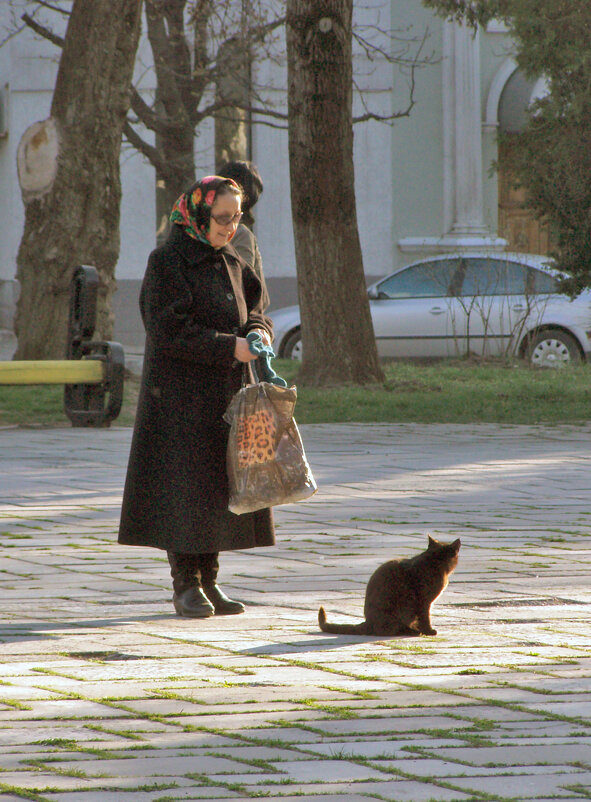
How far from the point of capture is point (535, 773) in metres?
3.31

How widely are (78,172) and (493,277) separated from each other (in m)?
7.01

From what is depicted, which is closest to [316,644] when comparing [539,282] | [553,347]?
[539,282]

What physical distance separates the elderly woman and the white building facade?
74.1 feet

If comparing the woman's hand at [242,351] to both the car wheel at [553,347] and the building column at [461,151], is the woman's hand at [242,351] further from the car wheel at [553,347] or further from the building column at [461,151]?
the building column at [461,151]

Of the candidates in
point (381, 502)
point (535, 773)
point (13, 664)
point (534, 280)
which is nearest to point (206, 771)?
point (535, 773)

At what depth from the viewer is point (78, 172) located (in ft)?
44.9

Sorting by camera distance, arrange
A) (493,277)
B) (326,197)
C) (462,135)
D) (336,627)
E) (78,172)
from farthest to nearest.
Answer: (462,135) → (493,277) → (326,197) → (78,172) → (336,627)

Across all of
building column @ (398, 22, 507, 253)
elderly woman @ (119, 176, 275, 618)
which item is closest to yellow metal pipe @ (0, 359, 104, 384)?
elderly woman @ (119, 176, 275, 618)

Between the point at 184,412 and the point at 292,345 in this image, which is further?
the point at 292,345

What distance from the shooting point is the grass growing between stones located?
1325cm

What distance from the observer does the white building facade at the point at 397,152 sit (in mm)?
28344

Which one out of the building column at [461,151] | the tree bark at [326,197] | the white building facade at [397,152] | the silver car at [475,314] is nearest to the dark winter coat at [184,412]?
the tree bark at [326,197]

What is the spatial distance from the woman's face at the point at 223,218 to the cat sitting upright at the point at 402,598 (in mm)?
1421

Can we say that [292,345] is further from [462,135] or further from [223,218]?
[223,218]
